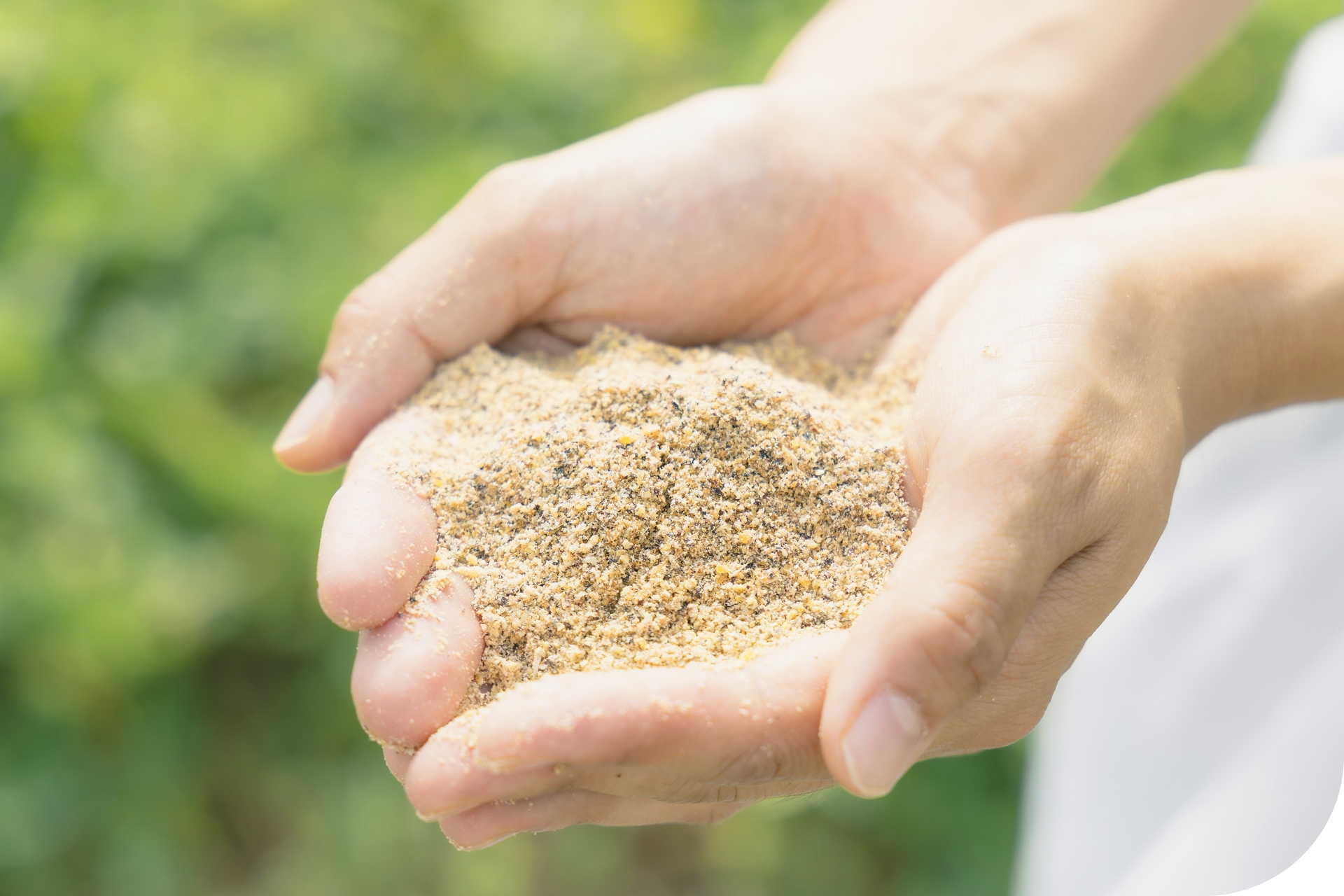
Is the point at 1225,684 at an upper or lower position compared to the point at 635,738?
Answer: lower

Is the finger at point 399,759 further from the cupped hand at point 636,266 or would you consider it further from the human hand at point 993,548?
the cupped hand at point 636,266

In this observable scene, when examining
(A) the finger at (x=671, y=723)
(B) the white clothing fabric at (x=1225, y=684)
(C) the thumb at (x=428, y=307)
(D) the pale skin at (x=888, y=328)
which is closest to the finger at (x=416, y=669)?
(D) the pale skin at (x=888, y=328)

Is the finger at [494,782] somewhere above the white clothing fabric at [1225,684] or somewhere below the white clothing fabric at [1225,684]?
above

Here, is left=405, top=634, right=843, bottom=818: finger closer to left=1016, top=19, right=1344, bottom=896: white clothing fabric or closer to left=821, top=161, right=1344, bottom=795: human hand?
left=821, top=161, right=1344, bottom=795: human hand

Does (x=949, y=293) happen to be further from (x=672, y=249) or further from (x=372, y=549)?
(x=372, y=549)

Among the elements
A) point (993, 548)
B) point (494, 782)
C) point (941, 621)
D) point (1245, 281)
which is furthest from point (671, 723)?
point (1245, 281)

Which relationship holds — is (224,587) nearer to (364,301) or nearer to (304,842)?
(304,842)

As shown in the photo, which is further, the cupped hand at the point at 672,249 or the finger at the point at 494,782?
the cupped hand at the point at 672,249
